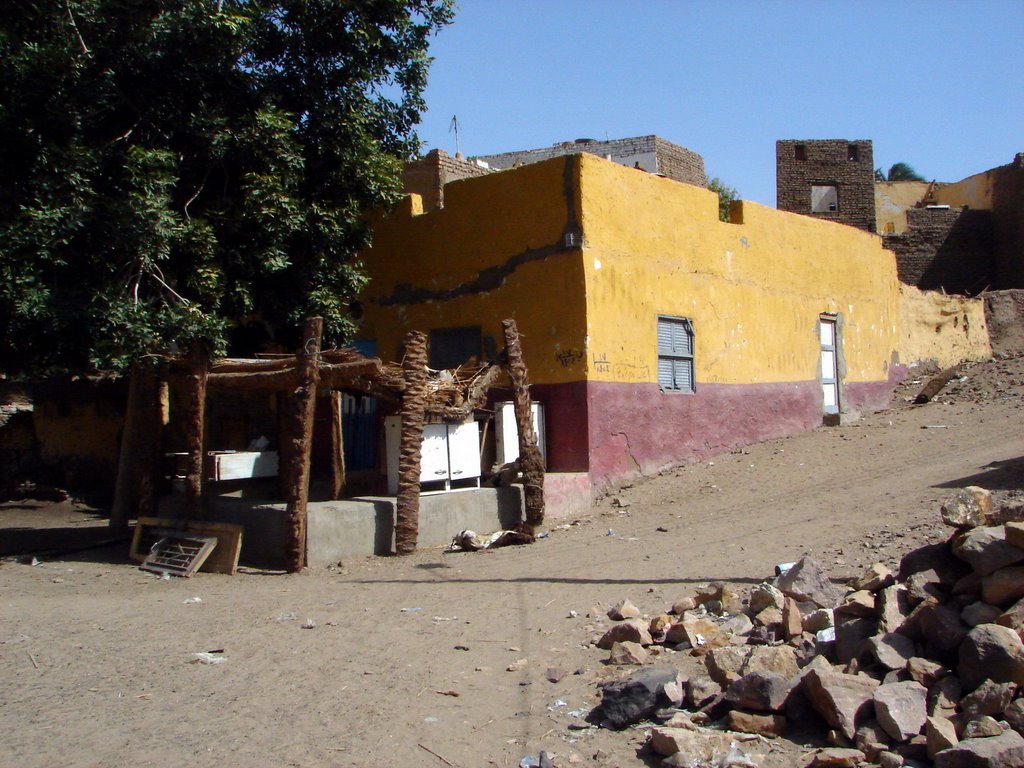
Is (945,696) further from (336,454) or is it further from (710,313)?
(710,313)

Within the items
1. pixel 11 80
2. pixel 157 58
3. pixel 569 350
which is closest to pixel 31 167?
pixel 11 80

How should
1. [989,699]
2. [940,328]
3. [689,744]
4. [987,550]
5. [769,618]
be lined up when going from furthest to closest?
[940,328]
[769,618]
[987,550]
[689,744]
[989,699]

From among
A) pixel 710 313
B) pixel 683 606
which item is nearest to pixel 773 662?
pixel 683 606

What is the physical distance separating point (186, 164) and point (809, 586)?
821cm

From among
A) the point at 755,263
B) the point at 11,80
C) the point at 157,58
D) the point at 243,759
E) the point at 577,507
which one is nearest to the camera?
the point at 243,759

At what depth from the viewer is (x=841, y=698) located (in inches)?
171

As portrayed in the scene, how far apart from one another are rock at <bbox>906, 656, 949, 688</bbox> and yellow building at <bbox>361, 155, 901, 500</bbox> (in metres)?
6.59

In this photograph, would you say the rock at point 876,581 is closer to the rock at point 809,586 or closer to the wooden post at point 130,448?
the rock at point 809,586

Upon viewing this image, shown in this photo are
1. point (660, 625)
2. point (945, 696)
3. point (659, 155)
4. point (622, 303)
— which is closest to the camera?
point (945, 696)

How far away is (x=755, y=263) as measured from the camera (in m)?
14.7

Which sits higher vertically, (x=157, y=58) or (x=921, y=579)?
(x=157, y=58)

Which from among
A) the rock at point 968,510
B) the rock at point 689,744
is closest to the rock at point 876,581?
the rock at point 968,510

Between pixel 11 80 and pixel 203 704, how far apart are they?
23.9 ft

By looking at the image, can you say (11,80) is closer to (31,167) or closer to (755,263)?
(31,167)
